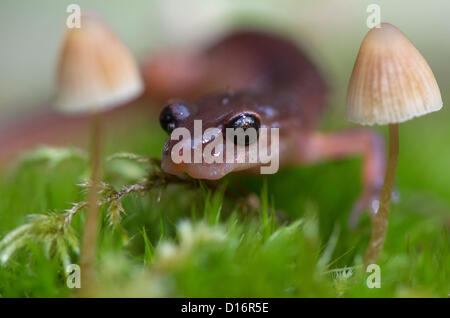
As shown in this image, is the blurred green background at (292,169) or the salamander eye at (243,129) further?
the salamander eye at (243,129)


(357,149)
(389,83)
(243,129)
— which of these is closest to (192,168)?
(243,129)

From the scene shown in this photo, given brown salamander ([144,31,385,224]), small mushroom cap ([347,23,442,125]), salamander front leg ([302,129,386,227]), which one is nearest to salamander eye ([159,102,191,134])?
brown salamander ([144,31,385,224])

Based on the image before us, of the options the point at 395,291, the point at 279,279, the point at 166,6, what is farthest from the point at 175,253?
the point at 166,6

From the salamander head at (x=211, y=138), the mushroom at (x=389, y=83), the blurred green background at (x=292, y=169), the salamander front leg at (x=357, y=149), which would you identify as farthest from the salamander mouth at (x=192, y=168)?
the salamander front leg at (x=357, y=149)

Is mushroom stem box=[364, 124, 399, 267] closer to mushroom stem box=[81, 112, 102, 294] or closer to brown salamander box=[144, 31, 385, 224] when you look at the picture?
brown salamander box=[144, 31, 385, 224]
